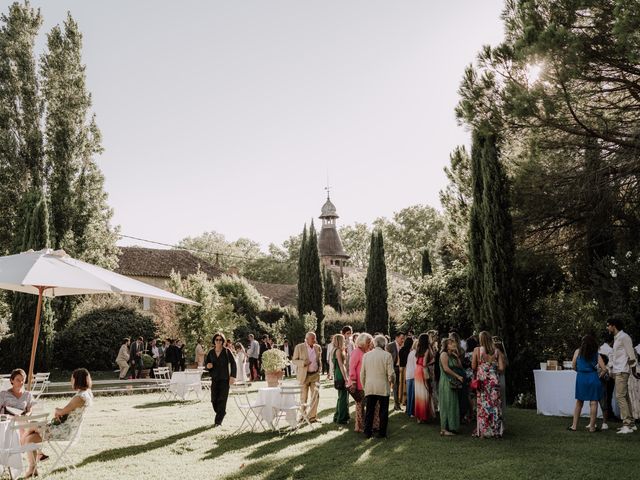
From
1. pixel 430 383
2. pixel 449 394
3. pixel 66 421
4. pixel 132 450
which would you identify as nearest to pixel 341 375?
pixel 430 383

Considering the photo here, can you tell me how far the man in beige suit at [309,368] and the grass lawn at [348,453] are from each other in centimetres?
49

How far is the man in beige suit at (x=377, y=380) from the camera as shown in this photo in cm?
950

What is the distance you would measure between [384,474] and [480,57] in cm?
923

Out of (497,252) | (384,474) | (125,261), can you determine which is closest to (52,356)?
(497,252)

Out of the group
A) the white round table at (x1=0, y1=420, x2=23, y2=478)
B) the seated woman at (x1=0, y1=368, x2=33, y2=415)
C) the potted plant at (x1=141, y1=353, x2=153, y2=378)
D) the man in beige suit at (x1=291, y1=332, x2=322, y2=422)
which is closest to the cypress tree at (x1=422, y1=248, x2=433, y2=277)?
the potted plant at (x1=141, y1=353, x2=153, y2=378)

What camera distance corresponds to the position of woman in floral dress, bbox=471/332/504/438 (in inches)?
377

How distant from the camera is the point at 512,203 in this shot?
1519 cm

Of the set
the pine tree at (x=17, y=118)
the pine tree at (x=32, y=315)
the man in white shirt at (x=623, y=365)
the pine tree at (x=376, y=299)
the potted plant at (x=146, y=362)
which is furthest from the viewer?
the pine tree at (x=376, y=299)

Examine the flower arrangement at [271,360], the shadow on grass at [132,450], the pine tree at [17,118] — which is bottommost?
the shadow on grass at [132,450]

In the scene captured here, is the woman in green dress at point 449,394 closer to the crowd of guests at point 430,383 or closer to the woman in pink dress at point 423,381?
the crowd of guests at point 430,383

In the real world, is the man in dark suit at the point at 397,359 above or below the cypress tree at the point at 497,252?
below

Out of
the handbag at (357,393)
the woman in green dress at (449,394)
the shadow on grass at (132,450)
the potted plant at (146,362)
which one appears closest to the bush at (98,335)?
the potted plant at (146,362)

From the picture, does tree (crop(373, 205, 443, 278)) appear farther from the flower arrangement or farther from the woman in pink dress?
the woman in pink dress

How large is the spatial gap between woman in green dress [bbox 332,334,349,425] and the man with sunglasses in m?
2.21
